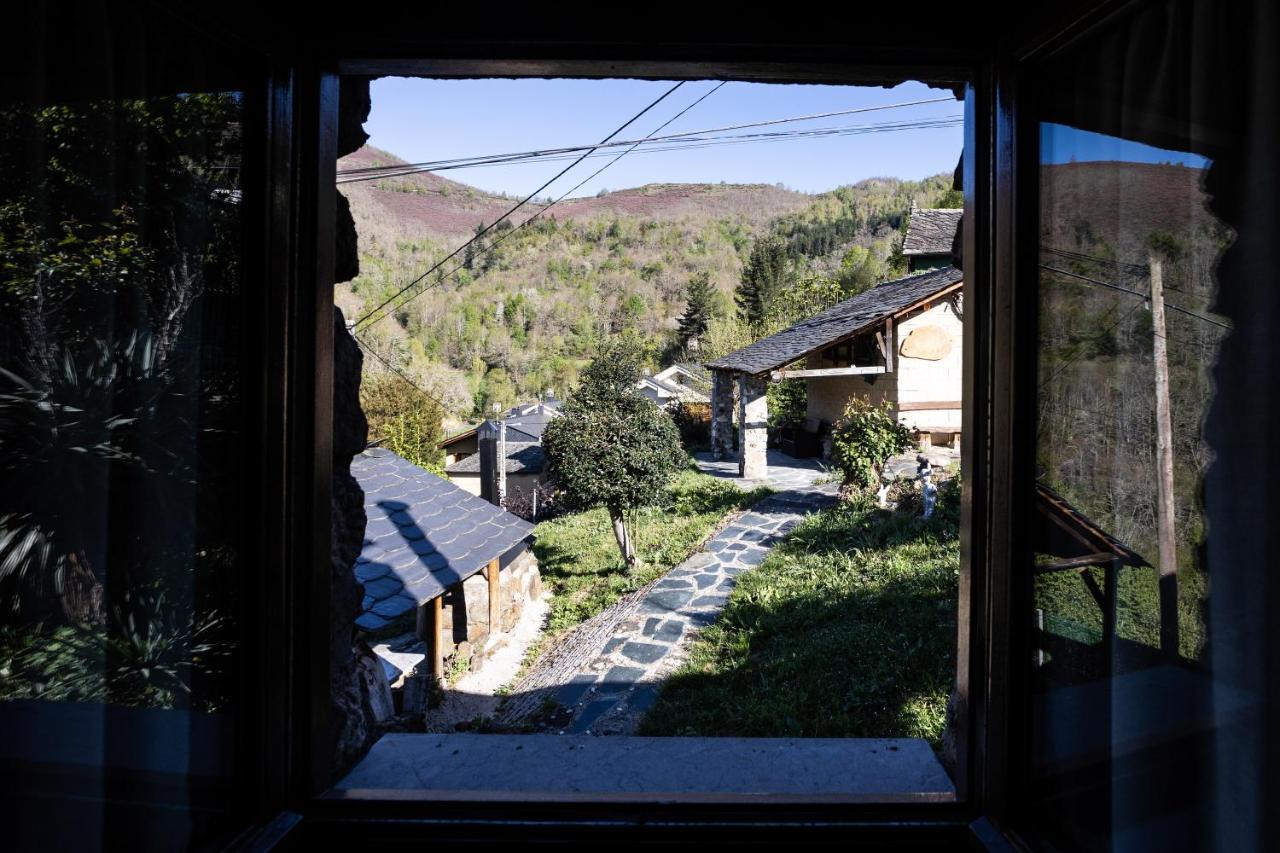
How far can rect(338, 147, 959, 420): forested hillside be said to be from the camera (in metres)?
32.5

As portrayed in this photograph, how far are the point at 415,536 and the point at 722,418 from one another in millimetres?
10992

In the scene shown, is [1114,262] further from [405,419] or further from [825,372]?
[405,419]

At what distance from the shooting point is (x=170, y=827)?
102cm

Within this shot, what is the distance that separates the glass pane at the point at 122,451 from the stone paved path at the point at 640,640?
4017mm

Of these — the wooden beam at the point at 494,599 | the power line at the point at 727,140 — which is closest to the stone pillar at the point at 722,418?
the wooden beam at the point at 494,599

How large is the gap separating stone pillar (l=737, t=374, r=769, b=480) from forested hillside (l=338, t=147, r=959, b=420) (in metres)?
13.5

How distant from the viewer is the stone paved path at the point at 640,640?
534cm

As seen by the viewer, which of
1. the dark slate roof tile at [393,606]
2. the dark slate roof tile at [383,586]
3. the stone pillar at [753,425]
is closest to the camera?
the dark slate roof tile at [393,606]

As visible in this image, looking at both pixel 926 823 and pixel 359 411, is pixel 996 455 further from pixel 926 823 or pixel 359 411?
pixel 359 411

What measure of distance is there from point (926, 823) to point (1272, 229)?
1064mm

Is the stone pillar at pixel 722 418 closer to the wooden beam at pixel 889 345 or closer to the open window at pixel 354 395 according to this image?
the wooden beam at pixel 889 345

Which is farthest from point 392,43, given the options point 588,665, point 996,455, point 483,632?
point 483,632

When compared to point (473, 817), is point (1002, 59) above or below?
above

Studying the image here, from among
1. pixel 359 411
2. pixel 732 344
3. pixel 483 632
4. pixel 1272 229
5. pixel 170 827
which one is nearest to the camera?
pixel 1272 229
